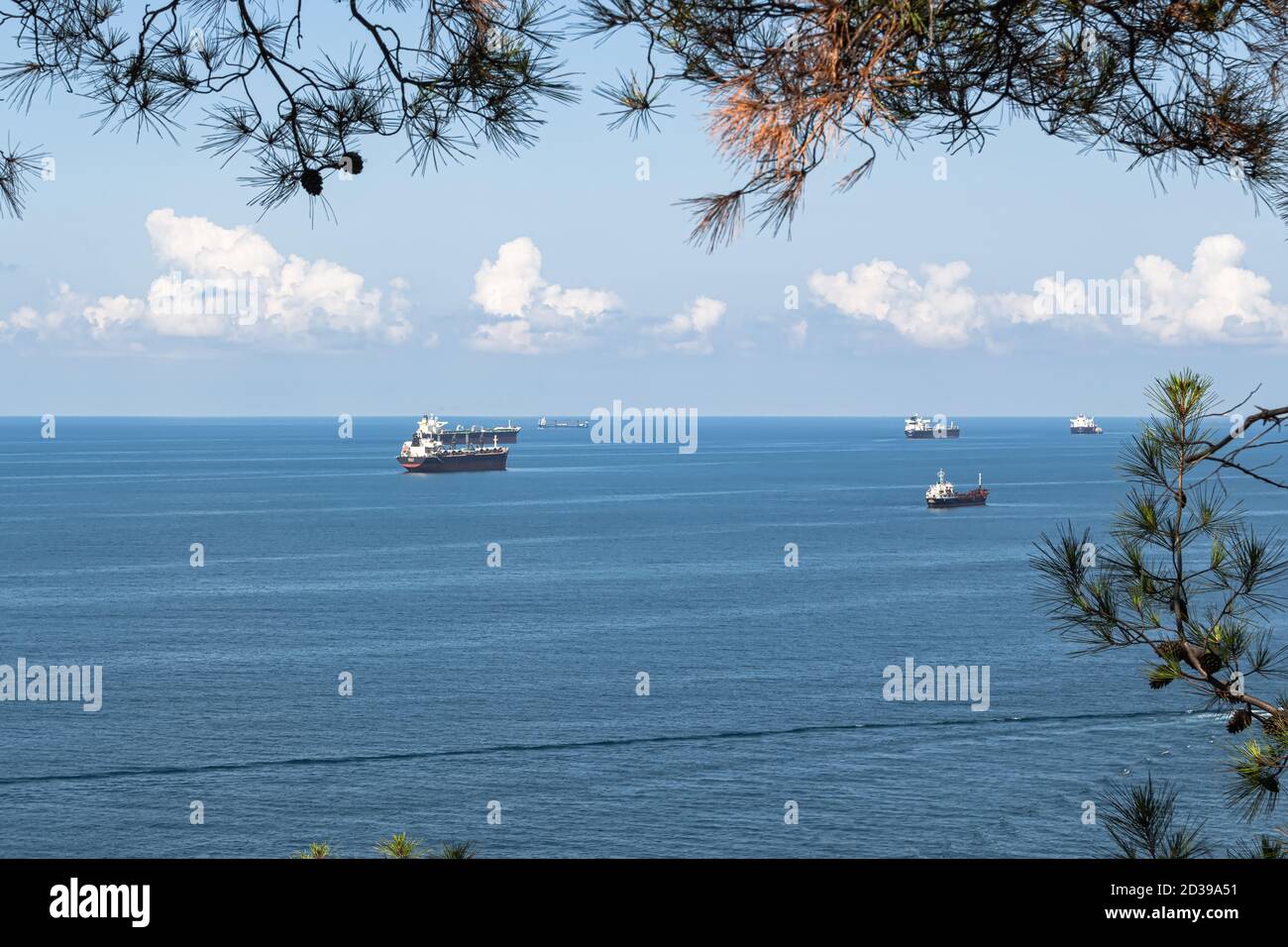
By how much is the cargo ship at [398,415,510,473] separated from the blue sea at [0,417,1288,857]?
63003mm

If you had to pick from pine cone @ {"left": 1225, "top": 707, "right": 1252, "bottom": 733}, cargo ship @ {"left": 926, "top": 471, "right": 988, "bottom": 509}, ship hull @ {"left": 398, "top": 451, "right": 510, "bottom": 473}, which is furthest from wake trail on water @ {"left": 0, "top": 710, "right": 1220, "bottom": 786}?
ship hull @ {"left": 398, "top": 451, "right": 510, "bottom": 473}

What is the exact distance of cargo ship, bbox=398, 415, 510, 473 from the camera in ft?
581

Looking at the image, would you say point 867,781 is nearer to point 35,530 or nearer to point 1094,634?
point 1094,634

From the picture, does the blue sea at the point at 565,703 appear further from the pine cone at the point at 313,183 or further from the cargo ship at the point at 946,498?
the pine cone at the point at 313,183

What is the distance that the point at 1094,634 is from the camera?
5910 mm

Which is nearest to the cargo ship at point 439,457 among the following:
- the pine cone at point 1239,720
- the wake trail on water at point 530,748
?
the wake trail on water at point 530,748

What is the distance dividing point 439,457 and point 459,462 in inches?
145

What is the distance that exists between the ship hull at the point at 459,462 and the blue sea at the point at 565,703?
6286 centimetres

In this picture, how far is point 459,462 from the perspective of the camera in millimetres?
181250

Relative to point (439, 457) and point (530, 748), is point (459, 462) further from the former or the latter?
point (530, 748)

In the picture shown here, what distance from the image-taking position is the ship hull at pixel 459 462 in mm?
177000

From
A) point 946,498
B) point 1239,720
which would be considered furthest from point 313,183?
point 946,498
